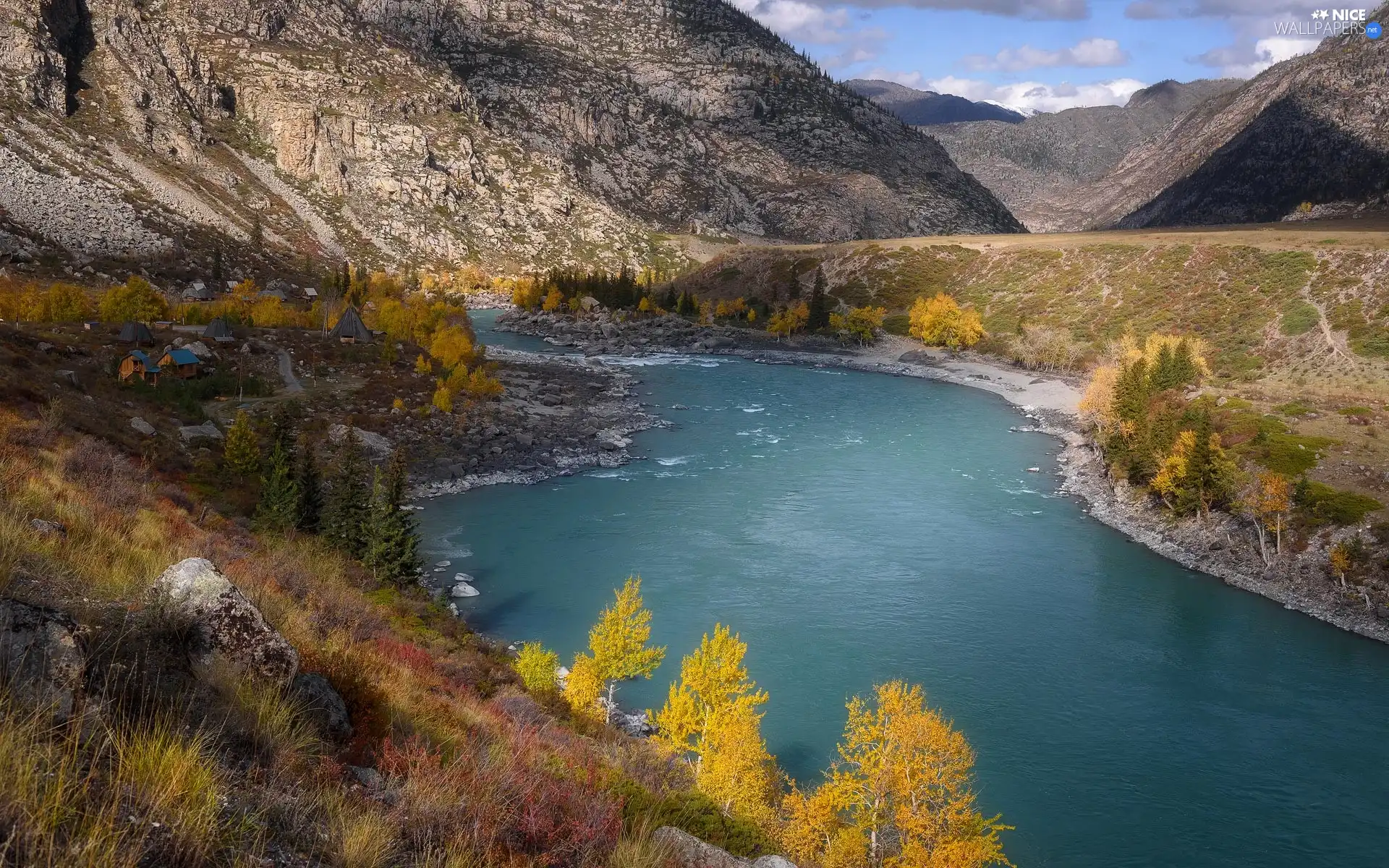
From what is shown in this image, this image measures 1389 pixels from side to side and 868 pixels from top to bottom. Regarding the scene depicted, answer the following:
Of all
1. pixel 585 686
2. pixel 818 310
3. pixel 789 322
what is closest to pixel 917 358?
pixel 818 310

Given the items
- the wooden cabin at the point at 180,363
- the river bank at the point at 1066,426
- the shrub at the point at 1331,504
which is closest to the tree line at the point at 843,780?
the river bank at the point at 1066,426

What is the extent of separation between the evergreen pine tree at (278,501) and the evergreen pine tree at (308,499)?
228 mm

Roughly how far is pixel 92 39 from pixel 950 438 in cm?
16561

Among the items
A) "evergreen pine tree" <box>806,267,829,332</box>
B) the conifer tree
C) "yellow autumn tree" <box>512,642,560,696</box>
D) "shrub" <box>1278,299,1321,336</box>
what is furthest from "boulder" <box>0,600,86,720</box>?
"evergreen pine tree" <box>806,267,829,332</box>

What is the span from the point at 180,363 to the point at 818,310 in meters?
88.3

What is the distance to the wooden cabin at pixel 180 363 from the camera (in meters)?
53.9

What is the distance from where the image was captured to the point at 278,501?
29.7 meters

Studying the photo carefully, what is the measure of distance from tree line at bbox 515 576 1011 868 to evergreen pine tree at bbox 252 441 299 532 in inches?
422

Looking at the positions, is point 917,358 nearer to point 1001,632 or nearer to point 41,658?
point 1001,632

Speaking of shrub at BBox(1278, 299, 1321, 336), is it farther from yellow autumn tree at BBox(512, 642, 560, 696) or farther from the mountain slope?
yellow autumn tree at BBox(512, 642, 560, 696)

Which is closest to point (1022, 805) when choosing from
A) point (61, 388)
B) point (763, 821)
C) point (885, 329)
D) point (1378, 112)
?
point (763, 821)

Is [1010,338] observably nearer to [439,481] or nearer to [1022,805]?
[439,481]

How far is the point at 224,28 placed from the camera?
173 metres

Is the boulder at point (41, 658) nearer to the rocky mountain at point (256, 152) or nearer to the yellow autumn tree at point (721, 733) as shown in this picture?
the yellow autumn tree at point (721, 733)
